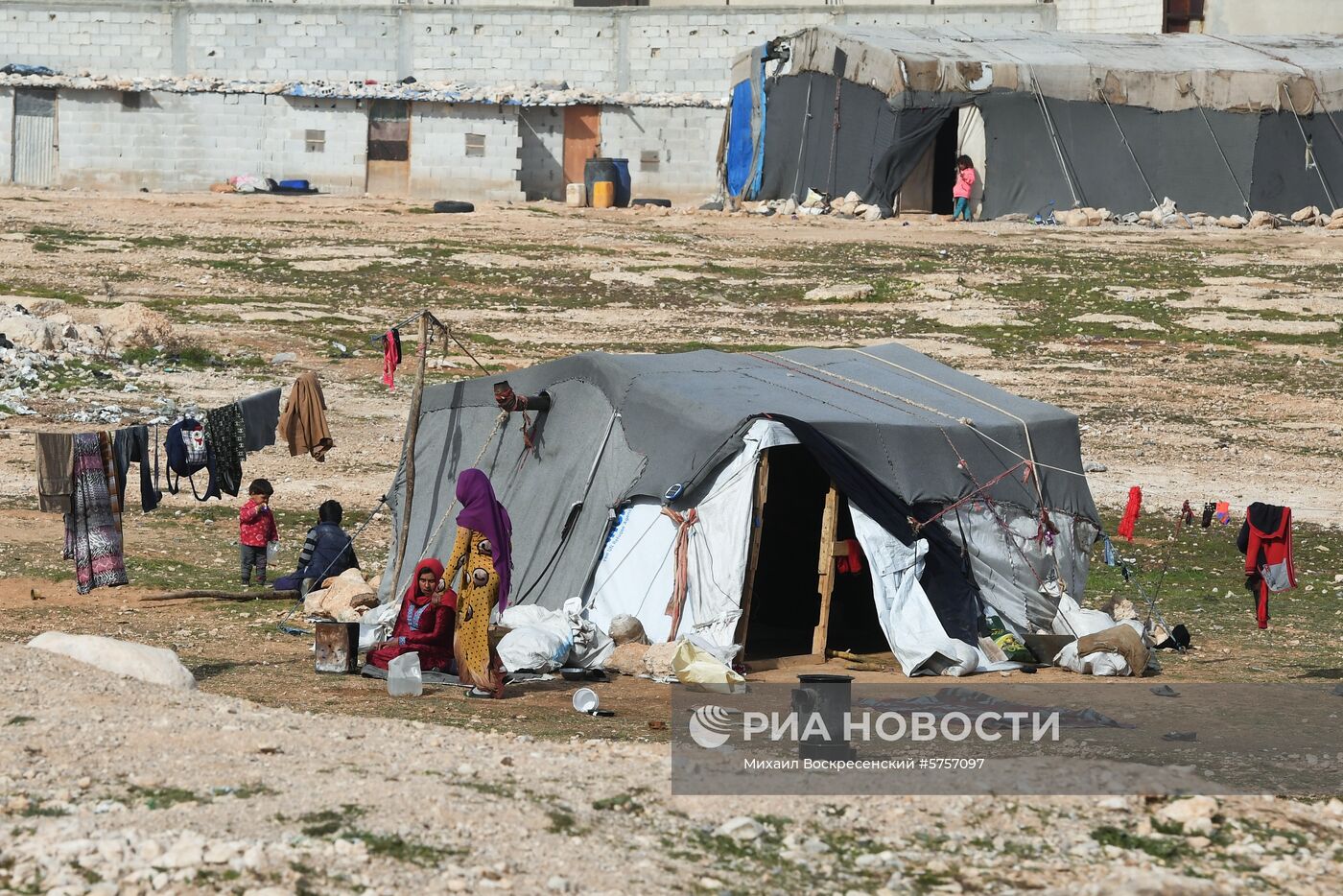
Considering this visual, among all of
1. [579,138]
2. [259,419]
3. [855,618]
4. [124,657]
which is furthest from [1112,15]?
[124,657]

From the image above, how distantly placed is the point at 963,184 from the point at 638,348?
37.1 feet

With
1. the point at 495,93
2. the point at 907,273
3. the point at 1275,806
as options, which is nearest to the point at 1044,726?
the point at 1275,806

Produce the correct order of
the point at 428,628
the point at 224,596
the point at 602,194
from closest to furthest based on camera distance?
the point at 428,628 → the point at 224,596 → the point at 602,194

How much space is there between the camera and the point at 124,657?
371 inches

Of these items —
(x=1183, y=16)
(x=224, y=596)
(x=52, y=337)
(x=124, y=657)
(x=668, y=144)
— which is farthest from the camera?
(x=1183, y=16)

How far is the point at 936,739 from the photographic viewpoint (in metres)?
9.45

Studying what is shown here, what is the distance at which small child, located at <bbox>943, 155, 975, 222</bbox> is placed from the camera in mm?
32312

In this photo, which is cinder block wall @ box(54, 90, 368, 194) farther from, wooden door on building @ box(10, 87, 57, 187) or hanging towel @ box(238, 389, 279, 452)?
hanging towel @ box(238, 389, 279, 452)

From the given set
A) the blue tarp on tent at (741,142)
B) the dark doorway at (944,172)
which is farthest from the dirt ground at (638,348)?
the blue tarp on tent at (741,142)

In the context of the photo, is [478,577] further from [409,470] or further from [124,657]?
[409,470]

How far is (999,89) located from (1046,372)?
430 inches

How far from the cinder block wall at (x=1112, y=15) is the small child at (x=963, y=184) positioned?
322 inches

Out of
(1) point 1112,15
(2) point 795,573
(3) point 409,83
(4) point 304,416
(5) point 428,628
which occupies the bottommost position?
(2) point 795,573

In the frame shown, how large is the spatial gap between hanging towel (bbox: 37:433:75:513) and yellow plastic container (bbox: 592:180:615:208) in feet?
76.1
